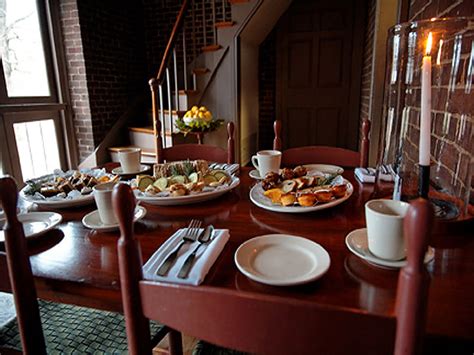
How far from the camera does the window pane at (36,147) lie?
299 cm

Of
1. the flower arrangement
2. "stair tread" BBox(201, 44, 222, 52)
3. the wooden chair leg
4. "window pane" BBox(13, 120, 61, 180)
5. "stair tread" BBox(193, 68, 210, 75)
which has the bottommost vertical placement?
the wooden chair leg

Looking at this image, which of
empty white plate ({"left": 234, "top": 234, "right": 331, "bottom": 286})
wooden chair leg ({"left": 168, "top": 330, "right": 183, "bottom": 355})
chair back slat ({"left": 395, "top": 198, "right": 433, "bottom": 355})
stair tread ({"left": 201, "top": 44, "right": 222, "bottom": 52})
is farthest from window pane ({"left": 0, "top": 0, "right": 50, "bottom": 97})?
chair back slat ({"left": 395, "top": 198, "right": 433, "bottom": 355})

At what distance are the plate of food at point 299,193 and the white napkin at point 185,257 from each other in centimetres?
26

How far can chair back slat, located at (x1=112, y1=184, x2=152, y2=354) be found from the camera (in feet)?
1.43

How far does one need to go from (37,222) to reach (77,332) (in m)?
0.35

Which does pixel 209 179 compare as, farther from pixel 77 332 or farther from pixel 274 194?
pixel 77 332

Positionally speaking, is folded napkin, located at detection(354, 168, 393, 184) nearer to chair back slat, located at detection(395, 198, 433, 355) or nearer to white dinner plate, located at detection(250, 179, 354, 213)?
white dinner plate, located at detection(250, 179, 354, 213)

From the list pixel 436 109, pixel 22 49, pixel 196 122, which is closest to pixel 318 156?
pixel 436 109

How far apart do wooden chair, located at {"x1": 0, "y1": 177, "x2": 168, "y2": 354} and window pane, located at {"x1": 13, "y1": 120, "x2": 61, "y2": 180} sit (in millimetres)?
2429

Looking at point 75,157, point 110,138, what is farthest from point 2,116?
point 110,138

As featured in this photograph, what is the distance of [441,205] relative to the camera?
0.90 metres

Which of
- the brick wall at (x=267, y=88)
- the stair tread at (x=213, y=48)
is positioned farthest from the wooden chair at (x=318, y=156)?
the brick wall at (x=267, y=88)

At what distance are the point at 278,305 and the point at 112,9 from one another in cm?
433

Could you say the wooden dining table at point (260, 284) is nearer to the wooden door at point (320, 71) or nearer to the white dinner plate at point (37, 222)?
the white dinner plate at point (37, 222)
